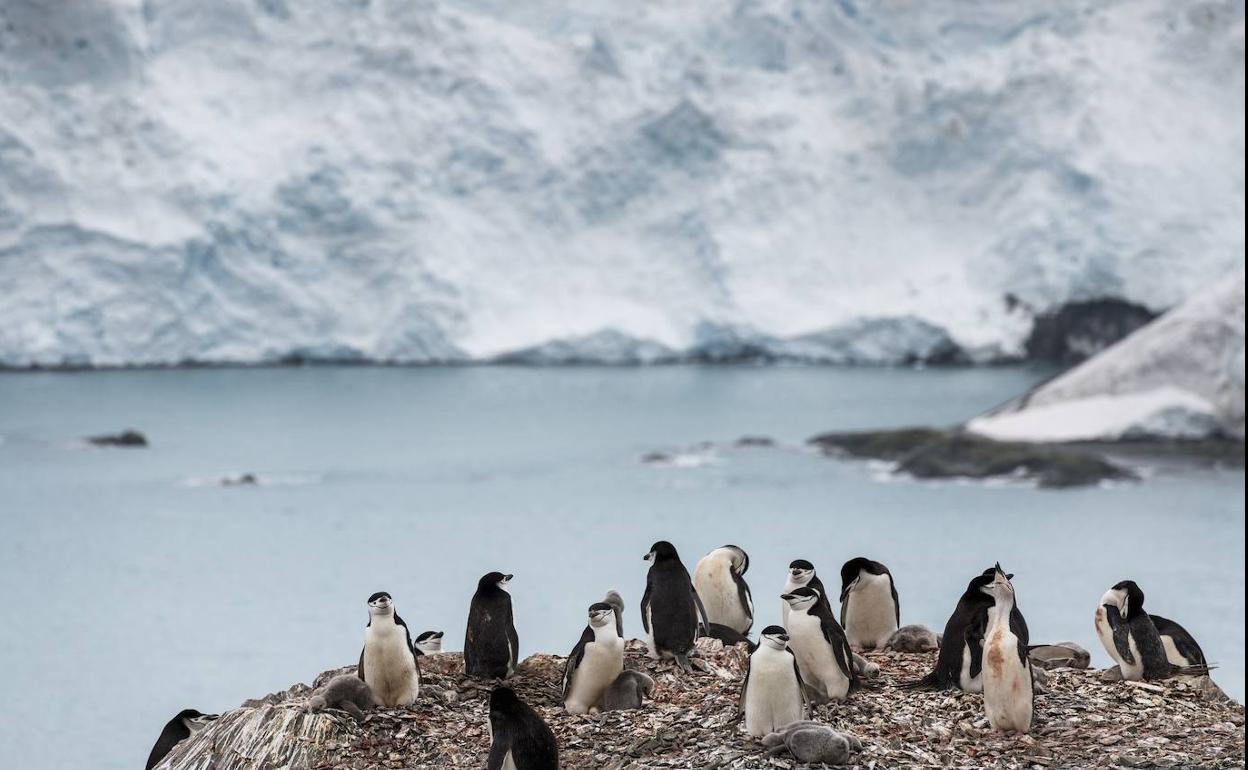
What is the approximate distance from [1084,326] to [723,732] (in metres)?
49.4

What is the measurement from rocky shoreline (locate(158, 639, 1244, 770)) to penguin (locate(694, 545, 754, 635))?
1009 mm

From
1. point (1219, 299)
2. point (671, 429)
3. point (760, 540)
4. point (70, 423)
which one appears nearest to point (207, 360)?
point (70, 423)

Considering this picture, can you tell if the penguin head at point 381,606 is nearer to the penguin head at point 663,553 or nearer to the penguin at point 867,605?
the penguin head at point 663,553

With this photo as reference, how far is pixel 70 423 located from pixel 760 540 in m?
25.6

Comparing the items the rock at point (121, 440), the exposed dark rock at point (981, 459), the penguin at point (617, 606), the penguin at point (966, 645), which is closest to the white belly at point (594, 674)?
the penguin at point (617, 606)

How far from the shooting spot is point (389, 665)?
651 centimetres

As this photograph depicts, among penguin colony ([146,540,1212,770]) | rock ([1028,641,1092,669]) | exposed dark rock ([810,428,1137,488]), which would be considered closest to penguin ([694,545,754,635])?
penguin colony ([146,540,1212,770])

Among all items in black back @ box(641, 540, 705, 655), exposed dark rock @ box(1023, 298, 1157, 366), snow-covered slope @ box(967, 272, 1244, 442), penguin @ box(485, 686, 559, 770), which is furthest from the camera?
exposed dark rock @ box(1023, 298, 1157, 366)

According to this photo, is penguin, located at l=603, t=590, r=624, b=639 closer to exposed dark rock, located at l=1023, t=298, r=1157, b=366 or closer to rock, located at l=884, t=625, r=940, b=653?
rock, located at l=884, t=625, r=940, b=653

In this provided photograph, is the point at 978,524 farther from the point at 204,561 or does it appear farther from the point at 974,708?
the point at 974,708

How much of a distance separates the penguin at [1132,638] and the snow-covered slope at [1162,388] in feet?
83.3

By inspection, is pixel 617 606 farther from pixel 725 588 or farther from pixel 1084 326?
pixel 1084 326

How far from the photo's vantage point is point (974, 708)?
6.46 meters

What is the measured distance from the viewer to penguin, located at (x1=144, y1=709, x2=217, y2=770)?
6828mm
